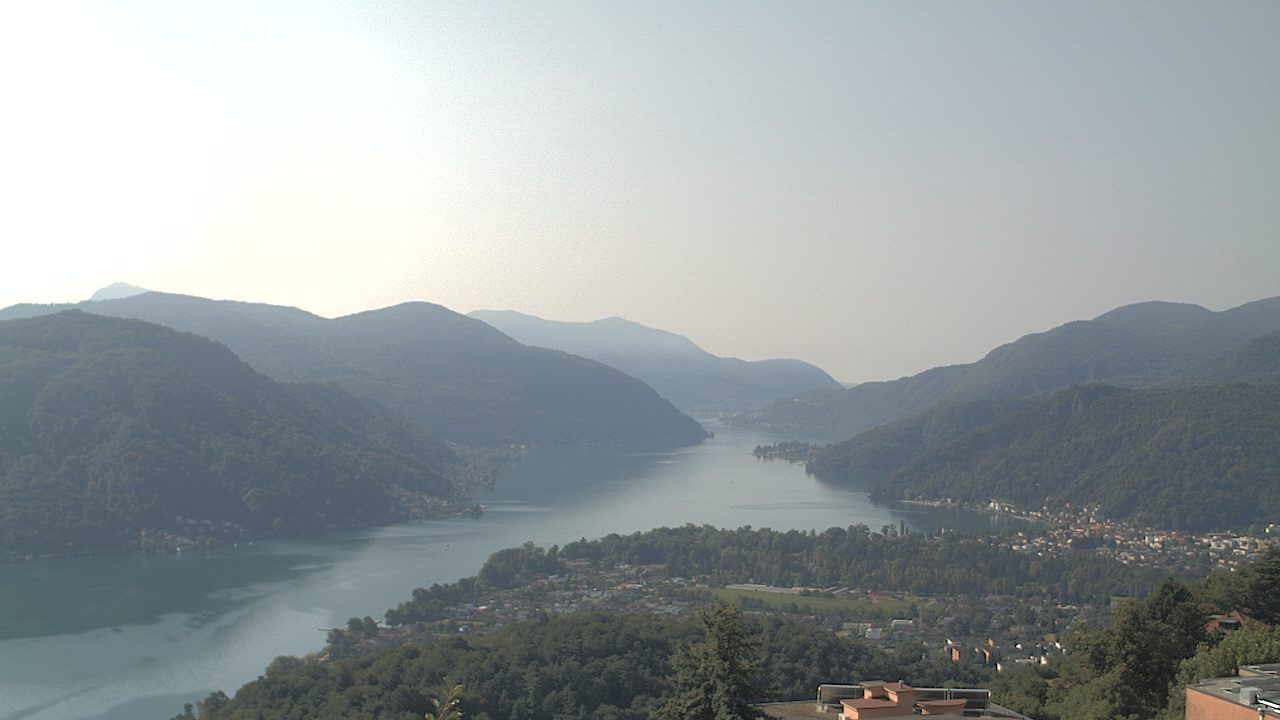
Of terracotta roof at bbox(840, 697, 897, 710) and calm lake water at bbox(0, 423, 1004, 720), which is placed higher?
terracotta roof at bbox(840, 697, 897, 710)

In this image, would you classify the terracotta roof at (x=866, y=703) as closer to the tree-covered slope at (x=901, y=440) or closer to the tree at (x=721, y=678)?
the tree at (x=721, y=678)

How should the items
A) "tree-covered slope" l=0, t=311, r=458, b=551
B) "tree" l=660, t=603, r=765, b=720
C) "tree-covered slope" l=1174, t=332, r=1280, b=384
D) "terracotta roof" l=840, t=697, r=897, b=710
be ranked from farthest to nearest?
"tree-covered slope" l=1174, t=332, r=1280, b=384, "tree-covered slope" l=0, t=311, r=458, b=551, "terracotta roof" l=840, t=697, r=897, b=710, "tree" l=660, t=603, r=765, b=720

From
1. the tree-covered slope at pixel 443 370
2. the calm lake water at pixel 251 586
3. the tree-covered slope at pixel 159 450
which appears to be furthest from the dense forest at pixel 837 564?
the tree-covered slope at pixel 443 370

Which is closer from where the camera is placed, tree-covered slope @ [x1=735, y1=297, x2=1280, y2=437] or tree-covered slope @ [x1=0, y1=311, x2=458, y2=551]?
tree-covered slope @ [x1=0, y1=311, x2=458, y2=551]

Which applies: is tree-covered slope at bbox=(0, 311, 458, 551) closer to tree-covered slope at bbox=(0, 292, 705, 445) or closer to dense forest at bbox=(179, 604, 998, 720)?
dense forest at bbox=(179, 604, 998, 720)

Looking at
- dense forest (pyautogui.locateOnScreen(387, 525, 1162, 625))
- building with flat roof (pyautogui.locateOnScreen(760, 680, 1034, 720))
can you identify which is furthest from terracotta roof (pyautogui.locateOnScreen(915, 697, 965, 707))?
dense forest (pyautogui.locateOnScreen(387, 525, 1162, 625))

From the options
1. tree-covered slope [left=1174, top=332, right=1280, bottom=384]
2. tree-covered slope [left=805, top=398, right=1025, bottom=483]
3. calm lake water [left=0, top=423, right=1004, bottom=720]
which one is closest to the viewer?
calm lake water [left=0, top=423, right=1004, bottom=720]

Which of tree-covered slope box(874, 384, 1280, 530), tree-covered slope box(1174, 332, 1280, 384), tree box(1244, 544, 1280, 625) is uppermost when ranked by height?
tree-covered slope box(1174, 332, 1280, 384)
